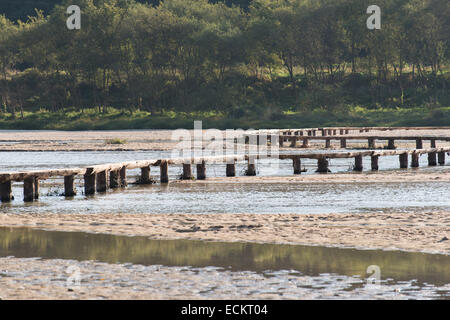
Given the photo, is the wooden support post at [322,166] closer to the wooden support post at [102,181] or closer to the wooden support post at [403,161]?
the wooden support post at [403,161]

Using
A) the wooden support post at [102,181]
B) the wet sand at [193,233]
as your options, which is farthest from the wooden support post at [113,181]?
the wet sand at [193,233]

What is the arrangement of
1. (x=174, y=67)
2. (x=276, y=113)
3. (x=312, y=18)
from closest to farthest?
(x=276, y=113), (x=312, y=18), (x=174, y=67)

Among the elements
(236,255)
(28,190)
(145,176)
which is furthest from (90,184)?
(236,255)

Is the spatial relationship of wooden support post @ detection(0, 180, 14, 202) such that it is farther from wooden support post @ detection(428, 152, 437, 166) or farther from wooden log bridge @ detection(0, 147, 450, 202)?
wooden support post @ detection(428, 152, 437, 166)

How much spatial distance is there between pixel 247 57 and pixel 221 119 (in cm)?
1093

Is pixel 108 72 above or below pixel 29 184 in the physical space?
above

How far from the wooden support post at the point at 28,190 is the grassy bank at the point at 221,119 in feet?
166

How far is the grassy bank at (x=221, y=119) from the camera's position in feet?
232

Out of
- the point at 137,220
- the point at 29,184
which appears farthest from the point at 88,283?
the point at 29,184

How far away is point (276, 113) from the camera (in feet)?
251

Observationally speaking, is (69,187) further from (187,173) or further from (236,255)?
(236,255)
